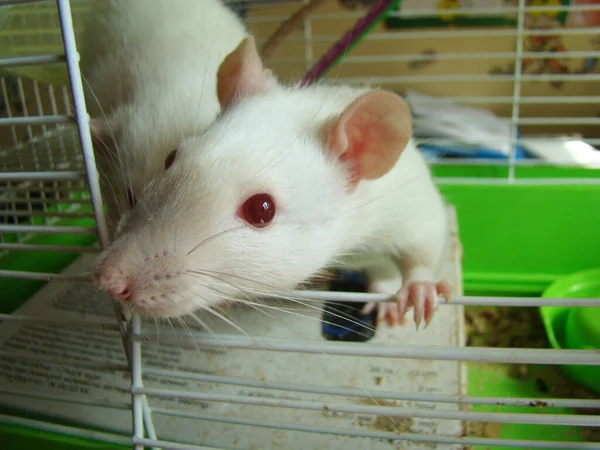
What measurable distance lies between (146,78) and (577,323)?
1.07m

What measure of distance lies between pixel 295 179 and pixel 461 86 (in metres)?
1.83

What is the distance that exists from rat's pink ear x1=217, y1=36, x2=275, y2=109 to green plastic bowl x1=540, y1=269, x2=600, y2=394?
2.37ft

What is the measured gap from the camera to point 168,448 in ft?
2.45

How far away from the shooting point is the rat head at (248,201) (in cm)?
64

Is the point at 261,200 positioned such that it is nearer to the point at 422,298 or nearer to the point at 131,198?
the point at 131,198

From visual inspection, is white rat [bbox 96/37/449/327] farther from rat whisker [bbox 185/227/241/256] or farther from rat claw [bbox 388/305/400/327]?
rat claw [bbox 388/305/400/327]

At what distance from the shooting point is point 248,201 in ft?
2.32

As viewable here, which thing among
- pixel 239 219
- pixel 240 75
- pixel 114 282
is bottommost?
pixel 114 282

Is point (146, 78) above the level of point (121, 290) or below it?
above

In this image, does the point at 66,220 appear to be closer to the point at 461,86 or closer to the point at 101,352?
the point at 101,352

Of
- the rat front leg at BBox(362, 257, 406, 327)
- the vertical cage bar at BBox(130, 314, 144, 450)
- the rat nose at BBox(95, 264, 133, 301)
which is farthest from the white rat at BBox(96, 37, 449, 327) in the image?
the rat front leg at BBox(362, 257, 406, 327)

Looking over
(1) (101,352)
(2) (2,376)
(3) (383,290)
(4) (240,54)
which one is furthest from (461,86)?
(2) (2,376)

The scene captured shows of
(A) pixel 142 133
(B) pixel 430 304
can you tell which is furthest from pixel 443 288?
(A) pixel 142 133

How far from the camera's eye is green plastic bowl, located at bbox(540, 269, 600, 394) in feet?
3.48
